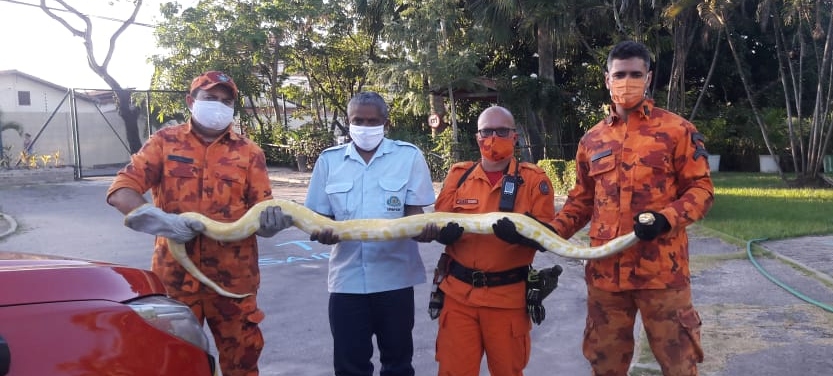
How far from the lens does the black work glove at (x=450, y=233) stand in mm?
3213

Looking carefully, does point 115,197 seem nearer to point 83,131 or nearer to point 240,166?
point 240,166

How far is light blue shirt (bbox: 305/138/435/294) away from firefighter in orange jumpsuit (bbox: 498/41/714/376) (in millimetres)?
987

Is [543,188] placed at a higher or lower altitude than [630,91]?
lower

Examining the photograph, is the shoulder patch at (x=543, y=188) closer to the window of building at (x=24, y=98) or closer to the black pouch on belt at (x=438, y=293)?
the black pouch on belt at (x=438, y=293)

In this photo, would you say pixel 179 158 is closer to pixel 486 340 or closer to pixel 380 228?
pixel 380 228

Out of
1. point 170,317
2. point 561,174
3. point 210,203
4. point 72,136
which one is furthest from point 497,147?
point 72,136

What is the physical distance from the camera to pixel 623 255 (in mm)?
3125

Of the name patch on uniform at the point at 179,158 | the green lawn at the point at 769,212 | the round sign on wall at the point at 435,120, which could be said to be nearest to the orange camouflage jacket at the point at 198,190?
the name patch on uniform at the point at 179,158

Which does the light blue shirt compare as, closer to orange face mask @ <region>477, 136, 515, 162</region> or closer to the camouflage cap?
orange face mask @ <region>477, 136, 515, 162</region>

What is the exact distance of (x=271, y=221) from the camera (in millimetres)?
3252

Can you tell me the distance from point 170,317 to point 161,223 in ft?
3.02

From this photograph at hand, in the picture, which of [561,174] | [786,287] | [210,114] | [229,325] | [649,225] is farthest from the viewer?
[561,174]

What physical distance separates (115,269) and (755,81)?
88.6 feet

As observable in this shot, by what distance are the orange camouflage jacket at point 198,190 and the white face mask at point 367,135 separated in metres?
0.61
